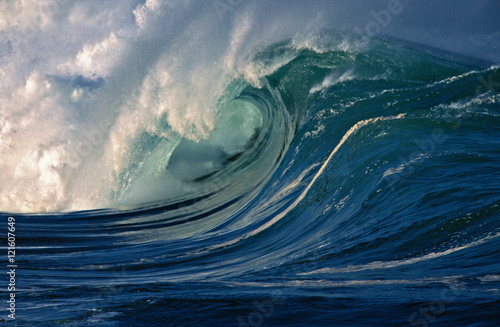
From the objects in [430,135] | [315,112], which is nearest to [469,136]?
[430,135]

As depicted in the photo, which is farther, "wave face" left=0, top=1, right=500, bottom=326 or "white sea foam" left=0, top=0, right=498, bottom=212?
"white sea foam" left=0, top=0, right=498, bottom=212

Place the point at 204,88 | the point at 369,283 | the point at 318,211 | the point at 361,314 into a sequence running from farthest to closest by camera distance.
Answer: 1. the point at 204,88
2. the point at 318,211
3. the point at 369,283
4. the point at 361,314

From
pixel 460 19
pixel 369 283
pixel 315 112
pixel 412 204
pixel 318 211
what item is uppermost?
pixel 460 19

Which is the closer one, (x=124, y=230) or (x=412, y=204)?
(x=412, y=204)

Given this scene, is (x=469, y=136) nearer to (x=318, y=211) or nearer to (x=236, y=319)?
(x=318, y=211)

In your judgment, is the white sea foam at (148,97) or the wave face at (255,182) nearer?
the wave face at (255,182)

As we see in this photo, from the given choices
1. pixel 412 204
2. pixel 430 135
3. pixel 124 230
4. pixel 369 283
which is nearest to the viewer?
pixel 369 283

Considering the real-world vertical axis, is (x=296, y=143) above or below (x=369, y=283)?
above
